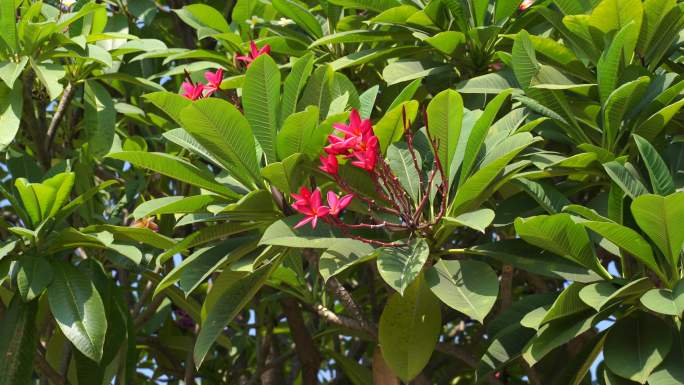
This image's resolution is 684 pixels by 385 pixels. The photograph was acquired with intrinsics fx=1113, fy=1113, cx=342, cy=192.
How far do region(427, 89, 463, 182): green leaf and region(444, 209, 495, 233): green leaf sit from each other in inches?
7.9

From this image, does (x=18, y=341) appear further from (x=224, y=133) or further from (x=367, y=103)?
(x=367, y=103)

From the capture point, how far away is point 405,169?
91.3 inches

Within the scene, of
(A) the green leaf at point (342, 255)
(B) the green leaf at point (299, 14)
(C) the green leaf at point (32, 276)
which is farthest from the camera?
(B) the green leaf at point (299, 14)

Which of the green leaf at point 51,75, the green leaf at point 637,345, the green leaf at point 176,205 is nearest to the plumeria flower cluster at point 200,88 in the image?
the green leaf at point 176,205

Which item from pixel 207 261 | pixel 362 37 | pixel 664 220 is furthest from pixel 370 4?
pixel 664 220

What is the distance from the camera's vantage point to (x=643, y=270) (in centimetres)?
224

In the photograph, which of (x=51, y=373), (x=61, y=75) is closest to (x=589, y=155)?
(x=61, y=75)

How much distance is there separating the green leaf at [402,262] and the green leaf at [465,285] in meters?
0.06

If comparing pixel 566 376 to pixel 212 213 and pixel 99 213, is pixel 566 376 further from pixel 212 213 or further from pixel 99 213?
pixel 99 213

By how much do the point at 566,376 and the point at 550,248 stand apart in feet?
1.10

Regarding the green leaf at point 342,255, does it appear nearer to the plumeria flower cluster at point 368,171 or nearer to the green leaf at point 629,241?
the plumeria flower cluster at point 368,171

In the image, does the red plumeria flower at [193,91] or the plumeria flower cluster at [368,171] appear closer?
the plumeria flower cluster at [368,171]

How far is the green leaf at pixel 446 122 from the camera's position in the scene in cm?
221

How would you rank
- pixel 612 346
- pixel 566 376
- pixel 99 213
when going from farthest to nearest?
pixel 99 213
pixel 566 376
pixel 612 346
